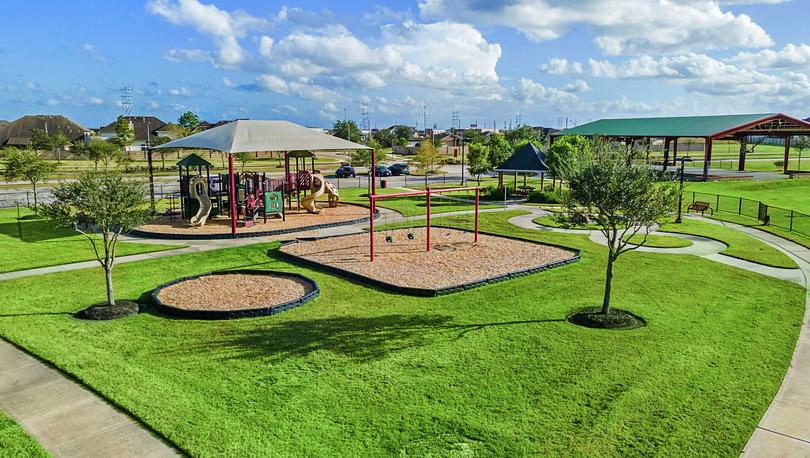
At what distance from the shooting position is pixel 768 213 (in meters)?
33.1

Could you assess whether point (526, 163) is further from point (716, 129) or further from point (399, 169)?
point (716, 129)

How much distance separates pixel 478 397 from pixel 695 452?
3.28 metres

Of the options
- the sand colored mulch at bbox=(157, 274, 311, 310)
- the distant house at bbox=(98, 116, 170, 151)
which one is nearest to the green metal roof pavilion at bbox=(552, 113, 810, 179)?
the sand colored mulch at bbox=(157, 274, 311, 310)

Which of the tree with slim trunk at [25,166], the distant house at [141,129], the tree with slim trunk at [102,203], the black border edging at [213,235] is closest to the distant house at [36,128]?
the distant house at [141,129]

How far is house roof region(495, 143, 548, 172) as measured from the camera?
3869 cm

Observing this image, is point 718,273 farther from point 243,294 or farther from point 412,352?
point 243,294

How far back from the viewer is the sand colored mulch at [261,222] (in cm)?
2541

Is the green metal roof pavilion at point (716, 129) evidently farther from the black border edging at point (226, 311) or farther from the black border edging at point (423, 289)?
the black border edging at point (226, 311)

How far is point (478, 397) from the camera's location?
9.68m

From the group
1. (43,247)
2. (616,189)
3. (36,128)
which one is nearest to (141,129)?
(36,128)

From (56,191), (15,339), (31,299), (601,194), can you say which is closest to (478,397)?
(601,194)

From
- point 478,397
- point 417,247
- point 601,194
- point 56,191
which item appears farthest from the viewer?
point 417,247

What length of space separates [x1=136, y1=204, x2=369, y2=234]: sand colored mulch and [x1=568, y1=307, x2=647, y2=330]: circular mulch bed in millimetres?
15696

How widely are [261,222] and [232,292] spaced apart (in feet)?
40.7
